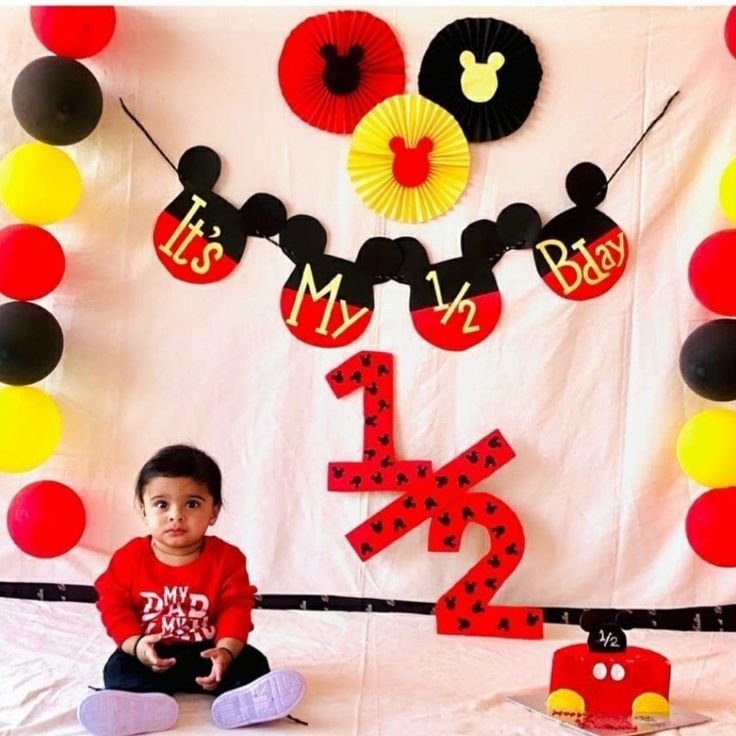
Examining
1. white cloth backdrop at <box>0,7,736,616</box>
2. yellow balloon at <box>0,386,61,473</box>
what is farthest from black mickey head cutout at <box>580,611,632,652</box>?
yellow balloon at <box>0,386,61,473</box>

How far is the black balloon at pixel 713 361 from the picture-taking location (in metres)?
→ 2.24

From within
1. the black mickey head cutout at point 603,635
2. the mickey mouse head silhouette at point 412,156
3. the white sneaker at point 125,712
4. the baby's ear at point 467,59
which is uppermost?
the baby's ear at point 467,59

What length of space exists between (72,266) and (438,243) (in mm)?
779

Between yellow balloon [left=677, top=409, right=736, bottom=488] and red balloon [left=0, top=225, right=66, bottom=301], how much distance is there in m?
1.32

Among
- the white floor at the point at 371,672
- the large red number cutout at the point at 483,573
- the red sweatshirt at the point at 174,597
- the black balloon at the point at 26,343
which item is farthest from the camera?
→ the large red number cutout at the point at 483,573

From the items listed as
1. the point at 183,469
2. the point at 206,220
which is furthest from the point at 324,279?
the point at 183,469

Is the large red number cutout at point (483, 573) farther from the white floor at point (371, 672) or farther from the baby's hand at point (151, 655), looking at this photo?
the baby's hand at point (151, 655)

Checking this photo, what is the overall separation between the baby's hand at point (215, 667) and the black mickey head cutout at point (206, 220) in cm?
89

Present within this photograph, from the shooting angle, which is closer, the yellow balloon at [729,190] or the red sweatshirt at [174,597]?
the red sweatshirt at [174,597]

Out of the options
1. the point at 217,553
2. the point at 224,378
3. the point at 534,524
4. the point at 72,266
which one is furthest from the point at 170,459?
the point at 534,524

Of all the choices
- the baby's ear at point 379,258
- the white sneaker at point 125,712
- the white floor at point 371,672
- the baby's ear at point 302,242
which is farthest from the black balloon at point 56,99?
the white sneaker at point 125,712

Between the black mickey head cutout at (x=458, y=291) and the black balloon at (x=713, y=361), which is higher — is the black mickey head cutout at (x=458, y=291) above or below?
above

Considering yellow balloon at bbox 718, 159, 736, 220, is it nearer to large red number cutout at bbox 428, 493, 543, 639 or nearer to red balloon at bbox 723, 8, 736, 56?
red balloon at bbox 723, 8, 736, 56

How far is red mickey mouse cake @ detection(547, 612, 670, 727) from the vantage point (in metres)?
1.86
